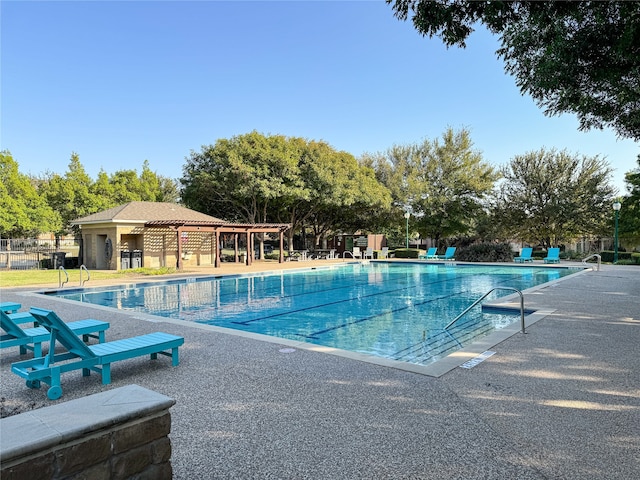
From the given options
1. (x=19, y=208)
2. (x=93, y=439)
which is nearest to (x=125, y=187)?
(x=19, y=208)

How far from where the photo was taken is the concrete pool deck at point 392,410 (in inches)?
→ 107

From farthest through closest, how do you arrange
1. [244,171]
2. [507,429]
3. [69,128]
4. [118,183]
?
1. [118,183]
2. [244,171]
3. [69,128]
4. [507,429]

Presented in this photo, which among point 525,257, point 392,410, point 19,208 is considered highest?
point 19,208

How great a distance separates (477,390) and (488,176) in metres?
32.9

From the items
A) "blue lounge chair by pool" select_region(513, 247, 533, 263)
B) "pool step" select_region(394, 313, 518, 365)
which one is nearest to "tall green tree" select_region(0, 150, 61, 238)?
"pool step" select_region(394, 313, 518, 365)

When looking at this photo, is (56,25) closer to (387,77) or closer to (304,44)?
(304,44)

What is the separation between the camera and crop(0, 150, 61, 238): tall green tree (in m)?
25.0

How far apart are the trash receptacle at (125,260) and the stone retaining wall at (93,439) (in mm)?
20710

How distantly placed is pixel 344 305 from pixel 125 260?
14.5 meters

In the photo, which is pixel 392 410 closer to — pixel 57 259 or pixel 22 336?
pixel 22 336

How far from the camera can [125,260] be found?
69.4 feet

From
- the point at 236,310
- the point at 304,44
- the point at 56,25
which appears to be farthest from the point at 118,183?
the point at 236,310

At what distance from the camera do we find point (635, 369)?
4625 millimetres

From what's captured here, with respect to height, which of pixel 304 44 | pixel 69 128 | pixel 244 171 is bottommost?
pixel 244 171
